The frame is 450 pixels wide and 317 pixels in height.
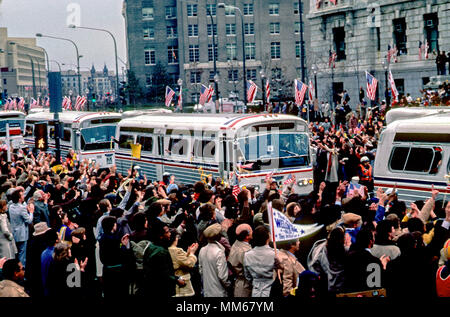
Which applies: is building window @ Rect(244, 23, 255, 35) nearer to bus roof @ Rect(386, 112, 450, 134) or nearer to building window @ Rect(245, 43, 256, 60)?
building window @ Rect(245, 43, 256, 60)

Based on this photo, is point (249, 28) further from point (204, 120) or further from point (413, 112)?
point (413, 112)

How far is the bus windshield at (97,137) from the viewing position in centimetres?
3195

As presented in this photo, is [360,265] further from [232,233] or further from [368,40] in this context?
[368,40]

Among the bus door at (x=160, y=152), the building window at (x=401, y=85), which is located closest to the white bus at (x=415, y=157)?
the bus door at (x=160, y=152)

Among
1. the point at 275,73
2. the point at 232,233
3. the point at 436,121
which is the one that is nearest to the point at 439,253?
the point at 232,233

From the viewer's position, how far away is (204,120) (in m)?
22.5

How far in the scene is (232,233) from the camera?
33.2 feet

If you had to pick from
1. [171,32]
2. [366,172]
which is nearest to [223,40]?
[171,32]

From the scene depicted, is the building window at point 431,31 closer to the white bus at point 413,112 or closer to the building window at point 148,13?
the white bus at point 413,112

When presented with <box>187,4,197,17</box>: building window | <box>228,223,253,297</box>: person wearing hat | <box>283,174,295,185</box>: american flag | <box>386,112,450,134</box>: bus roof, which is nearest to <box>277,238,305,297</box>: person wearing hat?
<box>228,223,253,297</box>: person wearing hat

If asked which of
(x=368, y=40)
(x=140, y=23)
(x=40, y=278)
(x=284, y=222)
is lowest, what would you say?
(x=40, y=278)

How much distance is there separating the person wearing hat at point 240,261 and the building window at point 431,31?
42113 mm
